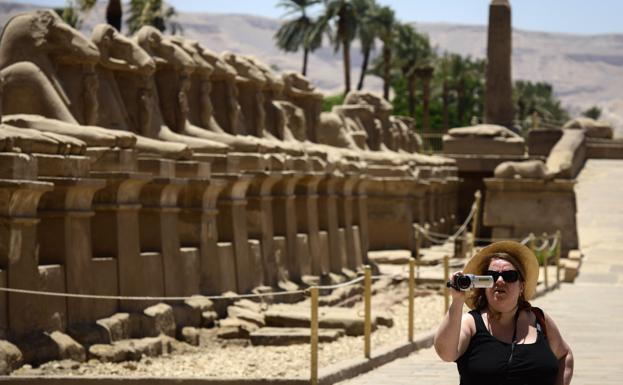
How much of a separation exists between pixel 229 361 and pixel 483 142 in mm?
25099

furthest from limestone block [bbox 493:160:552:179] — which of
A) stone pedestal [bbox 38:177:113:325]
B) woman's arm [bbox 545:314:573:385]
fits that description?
woman's arm [bbox 545:314:573:385]

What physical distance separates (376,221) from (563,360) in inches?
920

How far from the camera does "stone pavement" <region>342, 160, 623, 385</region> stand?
11625 millimetres

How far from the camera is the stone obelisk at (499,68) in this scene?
44.6 metres

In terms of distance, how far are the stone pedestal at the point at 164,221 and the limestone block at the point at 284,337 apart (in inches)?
44.4

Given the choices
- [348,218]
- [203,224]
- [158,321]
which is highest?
[203,224]

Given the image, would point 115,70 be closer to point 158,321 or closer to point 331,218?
point 158,321

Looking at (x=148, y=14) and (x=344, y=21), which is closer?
(x=148, y=14)

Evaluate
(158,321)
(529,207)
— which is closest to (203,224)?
(158,321)

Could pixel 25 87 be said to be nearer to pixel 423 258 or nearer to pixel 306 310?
pixel 306 310

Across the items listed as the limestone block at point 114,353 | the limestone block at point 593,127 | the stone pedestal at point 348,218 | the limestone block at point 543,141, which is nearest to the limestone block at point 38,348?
the limestone block at point 114,353

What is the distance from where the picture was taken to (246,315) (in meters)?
16.3

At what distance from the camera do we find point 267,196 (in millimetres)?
19906

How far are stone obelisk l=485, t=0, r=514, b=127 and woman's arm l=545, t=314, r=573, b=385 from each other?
38.7 meters
